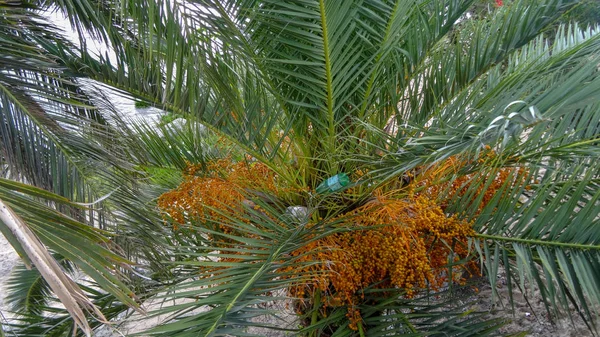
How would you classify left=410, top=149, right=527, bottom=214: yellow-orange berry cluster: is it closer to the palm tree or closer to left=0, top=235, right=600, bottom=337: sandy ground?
the palm tree

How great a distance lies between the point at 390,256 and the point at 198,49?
970 mm

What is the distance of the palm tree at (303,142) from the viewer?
169 cm

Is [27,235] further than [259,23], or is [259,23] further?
[259,23]

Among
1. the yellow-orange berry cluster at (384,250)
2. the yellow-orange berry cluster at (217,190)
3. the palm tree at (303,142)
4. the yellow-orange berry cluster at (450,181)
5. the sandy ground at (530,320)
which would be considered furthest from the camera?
the sandy ground at (530,320)

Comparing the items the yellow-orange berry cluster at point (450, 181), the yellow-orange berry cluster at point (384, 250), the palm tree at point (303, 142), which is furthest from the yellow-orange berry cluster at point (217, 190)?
the yellow-orange berry cluster at point (450, 181)

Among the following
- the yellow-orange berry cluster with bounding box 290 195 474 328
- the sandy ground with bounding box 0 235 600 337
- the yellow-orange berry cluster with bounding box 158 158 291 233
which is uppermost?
the yellow-orange berry cluster with bounding box 158 158 291 233

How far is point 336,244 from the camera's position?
192 centimetres

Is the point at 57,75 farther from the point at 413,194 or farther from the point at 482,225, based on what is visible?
the point at 482,225

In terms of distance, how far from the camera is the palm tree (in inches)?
66.5

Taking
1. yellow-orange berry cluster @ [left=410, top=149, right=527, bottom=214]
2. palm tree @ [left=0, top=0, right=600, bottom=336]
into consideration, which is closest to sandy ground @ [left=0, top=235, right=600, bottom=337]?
palm tree @ [left=0, top=0, right=600, bottom=336]

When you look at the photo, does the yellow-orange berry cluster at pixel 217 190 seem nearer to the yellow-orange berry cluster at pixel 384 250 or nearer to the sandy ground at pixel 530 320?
the yellow-orange berry cluster at pixel 384 250

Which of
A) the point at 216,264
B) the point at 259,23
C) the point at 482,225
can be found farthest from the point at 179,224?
the point at 482,225

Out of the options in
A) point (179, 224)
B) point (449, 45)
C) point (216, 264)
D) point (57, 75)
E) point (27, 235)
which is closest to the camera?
point (27, 235)

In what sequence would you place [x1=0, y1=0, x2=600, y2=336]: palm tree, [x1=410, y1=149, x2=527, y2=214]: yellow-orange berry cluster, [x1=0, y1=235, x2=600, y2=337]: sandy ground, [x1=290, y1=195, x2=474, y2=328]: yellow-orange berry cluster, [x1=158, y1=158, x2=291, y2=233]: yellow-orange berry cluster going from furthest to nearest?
[x1=0, y1=235, x2=600, y2=337]: sandy ground < [x1=158, y1=158, x2=291, y2=233]: yellow-orange berry cluster < [x1=410, y1=149, x2=527, y2=214]: yellow-orange berry cluster < [x1=290, y1=195, x2=474, y2=328]: yellow-orange berry cluster < [x1=0, y1=0, x2=600, y2=336]: palm tree
